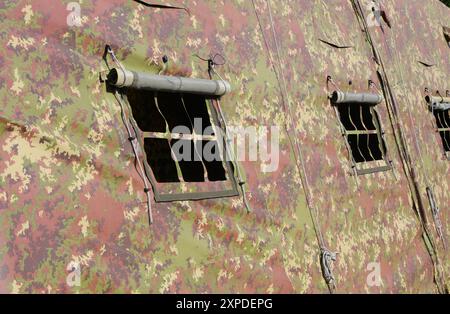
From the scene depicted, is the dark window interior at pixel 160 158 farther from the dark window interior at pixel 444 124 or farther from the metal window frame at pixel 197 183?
the dark window interior at pixel 444 124

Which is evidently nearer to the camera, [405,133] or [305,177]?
[305,177]

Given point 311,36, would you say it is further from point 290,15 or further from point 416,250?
point 416,250

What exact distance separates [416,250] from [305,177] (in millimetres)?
1580

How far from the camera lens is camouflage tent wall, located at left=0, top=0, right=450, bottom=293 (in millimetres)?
2414

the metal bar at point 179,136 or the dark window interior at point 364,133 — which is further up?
the dark window interior at point 364,133

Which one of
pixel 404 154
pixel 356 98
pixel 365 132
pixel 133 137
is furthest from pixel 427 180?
pixel 133 137

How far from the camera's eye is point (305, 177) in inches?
147

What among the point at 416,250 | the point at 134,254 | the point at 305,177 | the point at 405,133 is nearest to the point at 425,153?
the point at 405,133

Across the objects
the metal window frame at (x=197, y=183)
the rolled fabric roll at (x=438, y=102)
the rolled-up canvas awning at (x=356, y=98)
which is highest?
the rolled fabric roll at (x=438, y=102)

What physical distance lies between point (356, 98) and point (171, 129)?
5.67 feet

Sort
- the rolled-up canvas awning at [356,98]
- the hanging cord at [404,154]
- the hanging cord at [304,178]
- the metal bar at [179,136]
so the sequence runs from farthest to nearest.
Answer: the hanging cord at [404,154]
the rolled-up canvas awning at [356,98]
the hanging cord at [304,178]
the metal bar at [179,136]

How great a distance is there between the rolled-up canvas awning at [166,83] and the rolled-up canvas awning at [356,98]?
119 centimetres

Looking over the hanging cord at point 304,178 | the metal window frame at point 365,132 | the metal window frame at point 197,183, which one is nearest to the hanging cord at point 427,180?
the metal window frame at point 365,132

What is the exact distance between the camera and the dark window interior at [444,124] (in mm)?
6129
